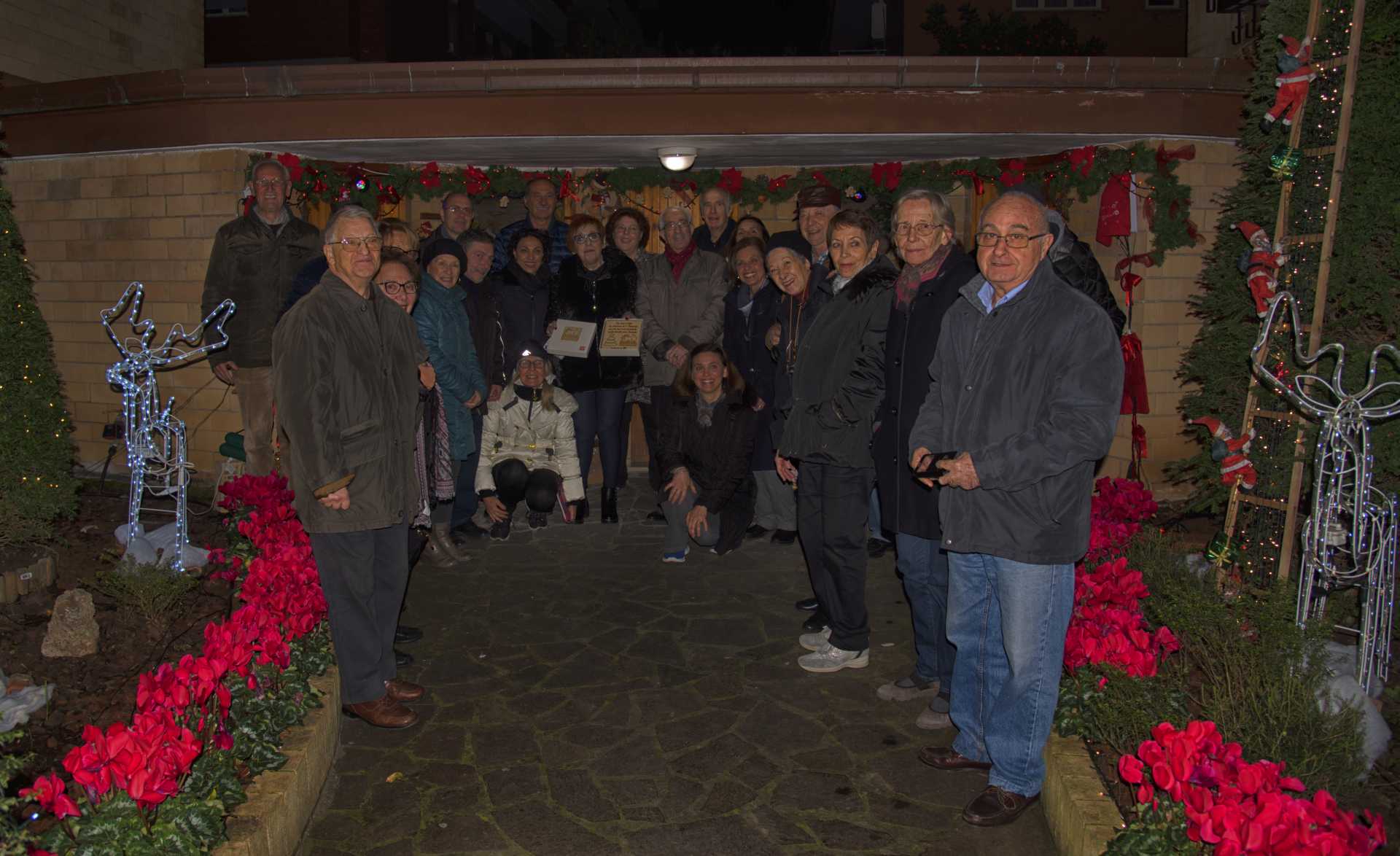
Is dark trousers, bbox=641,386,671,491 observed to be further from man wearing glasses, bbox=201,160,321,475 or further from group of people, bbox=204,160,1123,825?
man wearing glasses, bbox=201,160,321,475

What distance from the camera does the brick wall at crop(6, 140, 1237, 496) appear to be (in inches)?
328

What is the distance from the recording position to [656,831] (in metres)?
3.76

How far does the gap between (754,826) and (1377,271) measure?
3970 mm

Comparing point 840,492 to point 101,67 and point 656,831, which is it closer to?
point 656,831

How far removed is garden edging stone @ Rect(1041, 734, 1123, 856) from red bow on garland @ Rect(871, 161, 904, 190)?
6.64 meters

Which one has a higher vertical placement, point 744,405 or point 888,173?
point 888,173

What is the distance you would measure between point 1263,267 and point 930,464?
2644mm

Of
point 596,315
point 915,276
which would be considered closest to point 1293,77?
point 915,276

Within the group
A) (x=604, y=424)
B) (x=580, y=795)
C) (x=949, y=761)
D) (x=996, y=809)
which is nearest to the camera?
(x=996, y=809)

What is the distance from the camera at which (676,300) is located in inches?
320

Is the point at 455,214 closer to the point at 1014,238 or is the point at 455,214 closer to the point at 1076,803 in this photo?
the point at 1014,238

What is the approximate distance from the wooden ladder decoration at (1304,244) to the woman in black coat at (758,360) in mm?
2846

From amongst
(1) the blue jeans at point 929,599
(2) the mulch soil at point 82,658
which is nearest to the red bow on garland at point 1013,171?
(1) the blue jeans at point 929,599

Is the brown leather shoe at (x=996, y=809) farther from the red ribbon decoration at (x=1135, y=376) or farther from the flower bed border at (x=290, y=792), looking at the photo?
the red ribbon decoration at (x=1135, y=376)
